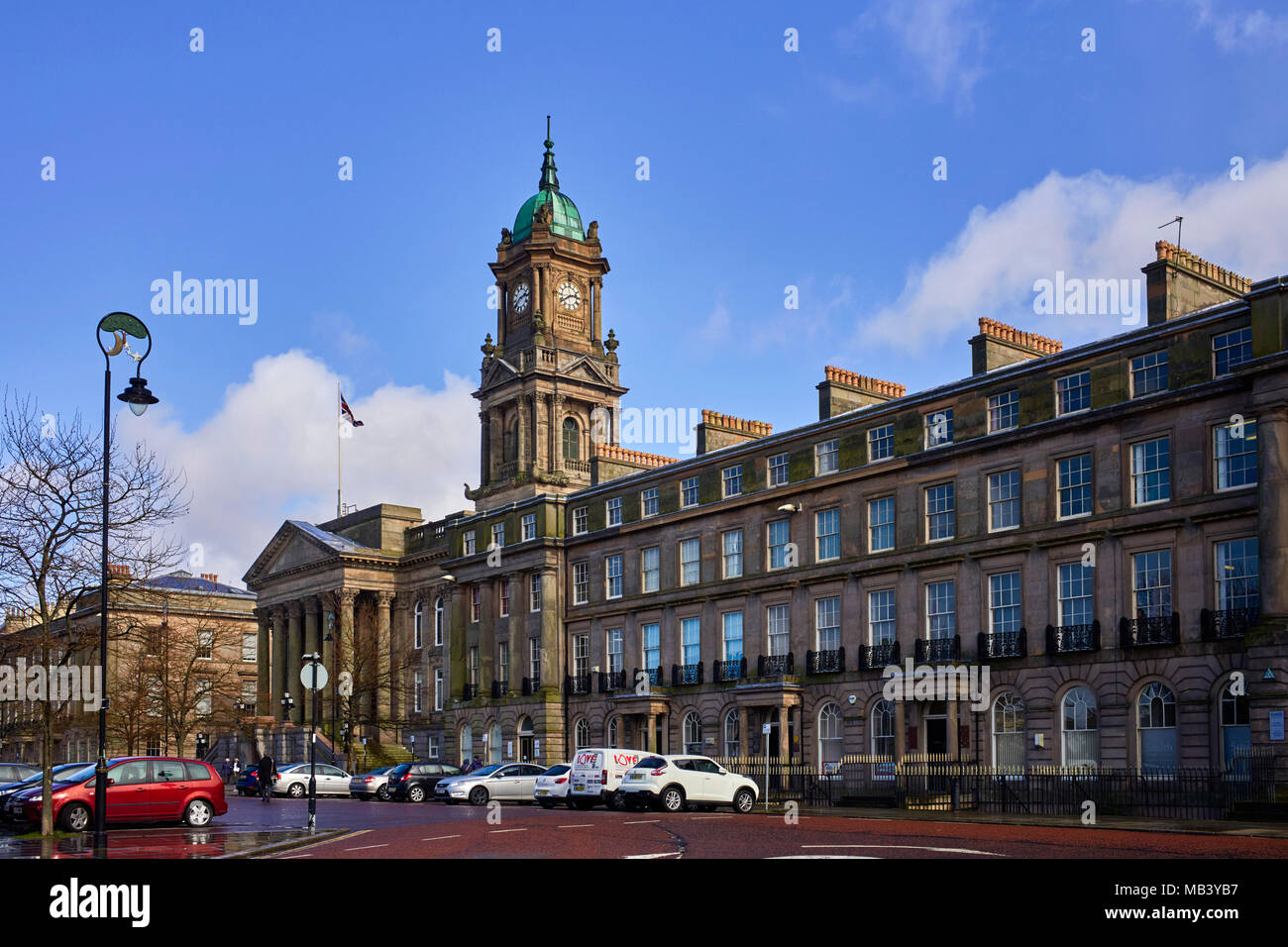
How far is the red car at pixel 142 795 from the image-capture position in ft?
99.6

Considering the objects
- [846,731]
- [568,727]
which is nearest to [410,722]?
[568,727]

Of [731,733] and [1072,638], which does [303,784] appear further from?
[1072,638]

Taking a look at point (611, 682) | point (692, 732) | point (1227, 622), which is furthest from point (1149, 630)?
point (611, 682)

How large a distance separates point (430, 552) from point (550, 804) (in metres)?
48.0

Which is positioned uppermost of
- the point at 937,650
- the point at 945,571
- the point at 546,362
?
the point at 546,362

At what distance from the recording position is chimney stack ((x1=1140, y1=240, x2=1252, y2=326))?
4147cm

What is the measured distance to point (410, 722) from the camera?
88.6 metres

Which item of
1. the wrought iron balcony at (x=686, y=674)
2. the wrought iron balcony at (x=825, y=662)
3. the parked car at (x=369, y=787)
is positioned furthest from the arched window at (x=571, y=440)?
the wrought iron balcony at (x=825, y=662)

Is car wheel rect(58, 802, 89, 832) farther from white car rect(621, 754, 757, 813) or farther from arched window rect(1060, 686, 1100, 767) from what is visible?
arched window rect(1060, 686, 1100, 767)

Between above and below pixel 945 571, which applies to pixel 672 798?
below

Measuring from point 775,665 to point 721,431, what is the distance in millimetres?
12529

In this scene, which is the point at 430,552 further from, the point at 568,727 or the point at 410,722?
the point at 568,727

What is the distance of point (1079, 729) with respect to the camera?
135 feet

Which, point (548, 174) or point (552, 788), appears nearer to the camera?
point (552, 788)
